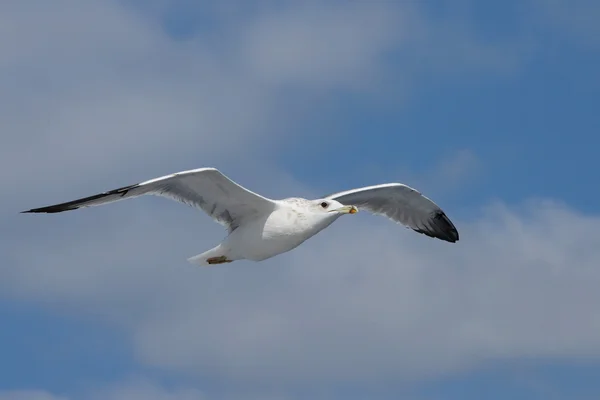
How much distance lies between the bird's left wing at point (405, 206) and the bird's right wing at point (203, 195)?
326 centimetres

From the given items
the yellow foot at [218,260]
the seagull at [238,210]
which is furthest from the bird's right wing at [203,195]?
the yellow foot at [218,260]

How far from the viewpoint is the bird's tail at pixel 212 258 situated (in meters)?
21.4

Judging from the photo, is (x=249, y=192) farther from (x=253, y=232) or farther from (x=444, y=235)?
(x=444, y=235)

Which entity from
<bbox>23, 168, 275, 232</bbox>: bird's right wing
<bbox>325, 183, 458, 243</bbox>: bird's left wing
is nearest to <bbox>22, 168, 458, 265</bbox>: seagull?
<bbox>23, 168, 275, 232</bbox>: bird's right wing

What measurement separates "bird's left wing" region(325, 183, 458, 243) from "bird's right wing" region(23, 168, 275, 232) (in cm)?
326

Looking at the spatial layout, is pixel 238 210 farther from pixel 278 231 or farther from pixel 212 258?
pixel 212 258

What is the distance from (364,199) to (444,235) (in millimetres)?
2928

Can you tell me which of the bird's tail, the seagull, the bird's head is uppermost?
the bird's head

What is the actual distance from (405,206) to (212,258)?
608 cm

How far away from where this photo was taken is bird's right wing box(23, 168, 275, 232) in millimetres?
19328

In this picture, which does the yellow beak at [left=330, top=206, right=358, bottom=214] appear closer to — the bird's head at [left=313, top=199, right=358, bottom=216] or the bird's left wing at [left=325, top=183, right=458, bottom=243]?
the bird's head at [left=313, top=199, right=358, bottom=216]

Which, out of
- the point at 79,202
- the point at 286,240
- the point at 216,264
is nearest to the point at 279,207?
the point at 286,240

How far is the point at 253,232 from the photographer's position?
2072 centimetres

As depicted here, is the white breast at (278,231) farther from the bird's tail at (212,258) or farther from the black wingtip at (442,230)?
the black wingtip at (442,230)
